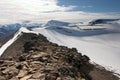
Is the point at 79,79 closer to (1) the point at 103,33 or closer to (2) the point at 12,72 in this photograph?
(2) the point at 12,72

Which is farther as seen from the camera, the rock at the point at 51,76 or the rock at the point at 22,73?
the rock at the point at 22,73

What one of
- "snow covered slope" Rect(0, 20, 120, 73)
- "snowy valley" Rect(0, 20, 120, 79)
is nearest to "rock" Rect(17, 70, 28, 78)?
"snowy valley" Rect(0, 20, 120, 79)

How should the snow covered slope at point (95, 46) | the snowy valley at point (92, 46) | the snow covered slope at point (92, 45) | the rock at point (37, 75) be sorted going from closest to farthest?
the rock at point (37, 75), the snowy valley at point (92, 46), the snow covered slope at point (92, 45), the snow covered slope at point (95, 46)

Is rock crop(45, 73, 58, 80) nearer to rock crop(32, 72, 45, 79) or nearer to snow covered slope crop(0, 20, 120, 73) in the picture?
rock crop(32, 72, 45, 79)

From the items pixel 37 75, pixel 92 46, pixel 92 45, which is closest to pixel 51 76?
pixel 37 75

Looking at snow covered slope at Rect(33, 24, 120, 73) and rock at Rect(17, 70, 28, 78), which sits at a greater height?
rock at Rect(17, 70, 28, 78)

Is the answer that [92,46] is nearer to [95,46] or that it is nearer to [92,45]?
[95,46]

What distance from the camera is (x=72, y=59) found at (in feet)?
172

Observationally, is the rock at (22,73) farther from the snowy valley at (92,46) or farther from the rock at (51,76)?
the snowy valley at (92,46)

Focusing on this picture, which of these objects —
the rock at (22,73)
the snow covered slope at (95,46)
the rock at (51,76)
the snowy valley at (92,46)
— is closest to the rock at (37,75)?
the rock at (51,76)

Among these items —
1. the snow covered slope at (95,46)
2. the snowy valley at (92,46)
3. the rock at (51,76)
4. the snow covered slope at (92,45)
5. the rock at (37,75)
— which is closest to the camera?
the rock at (51,76)

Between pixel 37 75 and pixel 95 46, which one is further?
pixel 95 46

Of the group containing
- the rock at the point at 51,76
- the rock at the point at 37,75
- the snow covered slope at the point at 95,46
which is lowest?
the snow covered slope at the point at 95,46

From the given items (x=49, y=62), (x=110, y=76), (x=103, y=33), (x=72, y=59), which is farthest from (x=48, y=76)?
(x=103, y=33)
